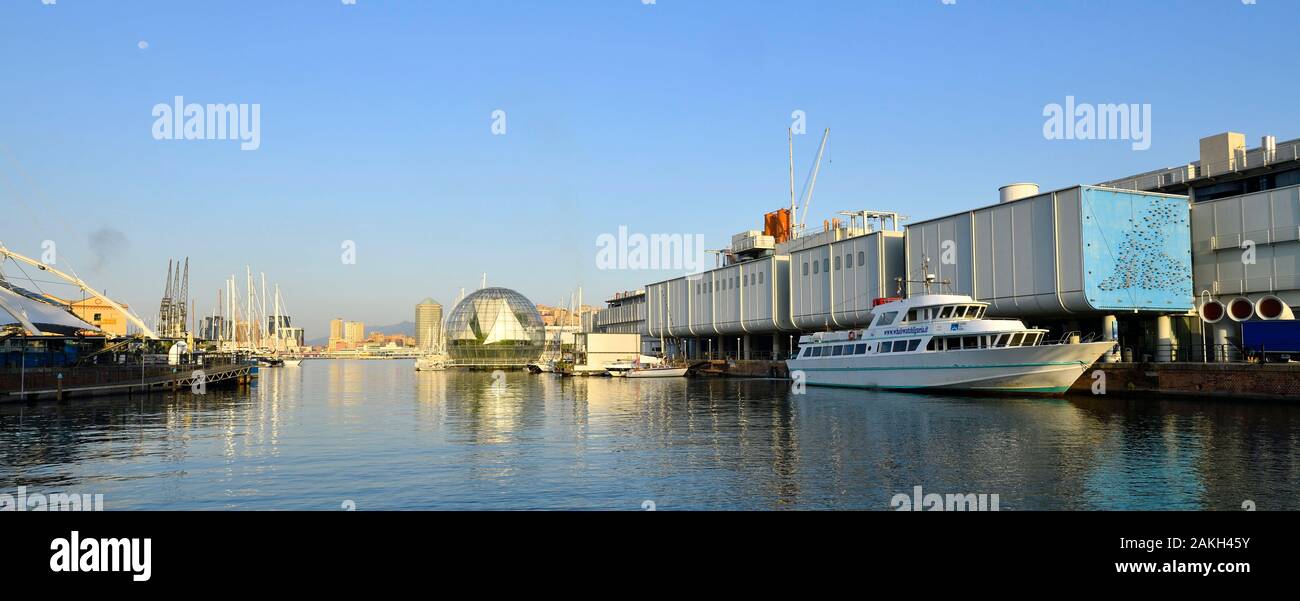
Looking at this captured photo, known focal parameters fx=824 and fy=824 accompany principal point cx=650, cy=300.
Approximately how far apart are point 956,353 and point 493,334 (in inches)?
5520

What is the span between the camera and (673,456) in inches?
1240

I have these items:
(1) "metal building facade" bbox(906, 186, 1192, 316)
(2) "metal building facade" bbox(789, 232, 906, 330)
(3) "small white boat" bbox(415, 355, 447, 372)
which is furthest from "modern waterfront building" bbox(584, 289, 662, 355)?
(1) "metal building facade" bbox(906, 186, 1192, 316)

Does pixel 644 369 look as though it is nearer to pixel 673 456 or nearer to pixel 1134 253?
pixel 1134 253

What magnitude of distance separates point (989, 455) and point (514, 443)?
19.7m

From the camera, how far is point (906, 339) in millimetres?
68562

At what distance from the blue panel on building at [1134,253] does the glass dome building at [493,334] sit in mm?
141700

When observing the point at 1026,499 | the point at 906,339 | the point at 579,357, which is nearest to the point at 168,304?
the point at 579,357

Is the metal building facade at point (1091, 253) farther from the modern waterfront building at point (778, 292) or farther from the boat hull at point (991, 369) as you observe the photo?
the modern waterfront building at point (778, 292)

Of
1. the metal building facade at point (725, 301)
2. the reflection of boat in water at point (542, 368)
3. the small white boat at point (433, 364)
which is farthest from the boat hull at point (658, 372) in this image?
the small white boat at point (433, 364)

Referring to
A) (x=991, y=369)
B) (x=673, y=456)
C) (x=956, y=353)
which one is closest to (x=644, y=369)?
(x=956, y=353)

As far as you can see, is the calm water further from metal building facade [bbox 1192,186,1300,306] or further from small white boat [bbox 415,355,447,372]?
small white boat [bbox 415,355,447,372]
